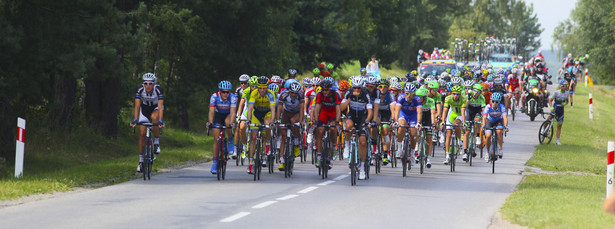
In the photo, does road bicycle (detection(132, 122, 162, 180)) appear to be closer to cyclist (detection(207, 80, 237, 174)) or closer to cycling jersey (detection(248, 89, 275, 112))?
cyclist (detection(207, 80, 237, 174))

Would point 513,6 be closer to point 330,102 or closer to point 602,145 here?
point 602,145

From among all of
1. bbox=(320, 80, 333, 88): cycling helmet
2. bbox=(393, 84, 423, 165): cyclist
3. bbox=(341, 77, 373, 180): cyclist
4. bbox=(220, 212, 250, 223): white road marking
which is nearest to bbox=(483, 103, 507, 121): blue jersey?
bbox=(393, 84, 423, 165): cyclist

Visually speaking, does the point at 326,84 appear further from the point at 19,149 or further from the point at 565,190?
the point at 19,149

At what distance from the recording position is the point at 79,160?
2208 centimetres

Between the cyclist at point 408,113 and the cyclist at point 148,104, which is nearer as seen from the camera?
the cyclist at point 148,104

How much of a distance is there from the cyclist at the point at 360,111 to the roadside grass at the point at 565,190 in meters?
2.76

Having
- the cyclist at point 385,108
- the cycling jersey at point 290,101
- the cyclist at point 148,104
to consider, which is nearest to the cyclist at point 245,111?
the cycling jersey at point 290,101

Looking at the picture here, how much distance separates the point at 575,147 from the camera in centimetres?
3212

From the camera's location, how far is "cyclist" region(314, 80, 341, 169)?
18484 mm

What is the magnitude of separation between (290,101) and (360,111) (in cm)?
193

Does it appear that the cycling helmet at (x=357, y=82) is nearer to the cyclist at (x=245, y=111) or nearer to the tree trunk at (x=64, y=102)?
the cyclist at (x=245, y=111)

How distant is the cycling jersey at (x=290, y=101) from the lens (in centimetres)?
1991

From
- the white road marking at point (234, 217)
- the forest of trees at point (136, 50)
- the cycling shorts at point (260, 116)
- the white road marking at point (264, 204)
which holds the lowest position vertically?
the white road marking at point (234, 217)

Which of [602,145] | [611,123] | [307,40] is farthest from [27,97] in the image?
[611,123]
